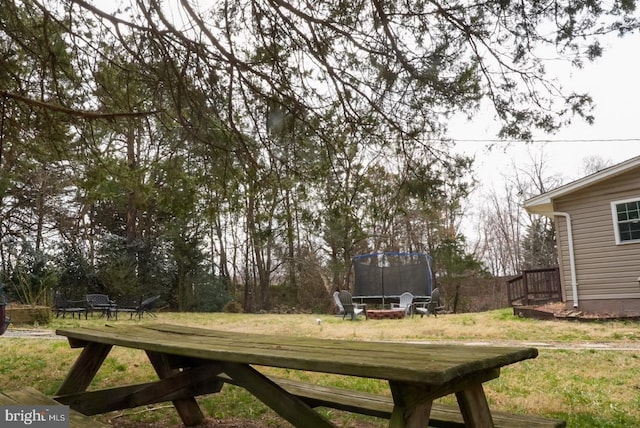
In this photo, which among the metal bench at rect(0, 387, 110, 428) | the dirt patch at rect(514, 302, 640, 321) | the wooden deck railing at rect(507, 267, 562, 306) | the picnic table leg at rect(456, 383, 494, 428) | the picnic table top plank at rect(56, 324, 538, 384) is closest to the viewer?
the picnic table top plank at rect(56, 324, 538, 384)

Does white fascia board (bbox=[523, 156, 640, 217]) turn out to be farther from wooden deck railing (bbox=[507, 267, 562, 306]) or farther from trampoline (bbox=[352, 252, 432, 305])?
trampoline (bbox=[352, 252, 432, 305])

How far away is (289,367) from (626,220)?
10619mm

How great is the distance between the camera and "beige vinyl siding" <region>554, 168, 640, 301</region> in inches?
395

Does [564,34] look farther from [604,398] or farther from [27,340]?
[27,340]

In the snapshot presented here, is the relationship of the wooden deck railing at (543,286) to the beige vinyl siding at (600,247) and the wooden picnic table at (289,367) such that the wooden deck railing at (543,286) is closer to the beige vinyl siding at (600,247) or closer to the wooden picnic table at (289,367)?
the beige vinyl siding at (600,247)

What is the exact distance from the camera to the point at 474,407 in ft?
5.00

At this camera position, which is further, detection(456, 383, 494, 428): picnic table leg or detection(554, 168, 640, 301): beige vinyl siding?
detection(554, 168, 640, 301): beige vinyl siding

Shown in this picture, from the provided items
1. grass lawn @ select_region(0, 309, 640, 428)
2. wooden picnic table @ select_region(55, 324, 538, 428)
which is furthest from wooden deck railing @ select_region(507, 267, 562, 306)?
wooden picnic table @ select_region(55, 324, 538, 428)

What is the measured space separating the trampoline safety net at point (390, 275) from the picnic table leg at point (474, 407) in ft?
44.9

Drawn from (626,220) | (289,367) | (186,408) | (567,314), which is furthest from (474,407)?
(626,220)

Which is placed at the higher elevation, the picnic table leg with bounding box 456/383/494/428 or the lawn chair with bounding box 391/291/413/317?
the picnic table leg with bounding box 456/383/494/428

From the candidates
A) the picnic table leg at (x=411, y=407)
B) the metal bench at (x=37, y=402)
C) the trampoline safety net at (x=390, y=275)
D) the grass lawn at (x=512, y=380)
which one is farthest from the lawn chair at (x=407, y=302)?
the picnic table leg at (x=411, y=407)

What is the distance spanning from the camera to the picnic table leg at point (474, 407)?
4.98 feet

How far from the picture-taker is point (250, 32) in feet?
15.5
